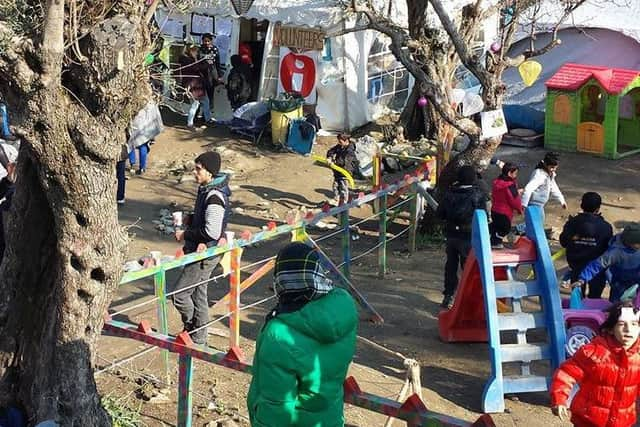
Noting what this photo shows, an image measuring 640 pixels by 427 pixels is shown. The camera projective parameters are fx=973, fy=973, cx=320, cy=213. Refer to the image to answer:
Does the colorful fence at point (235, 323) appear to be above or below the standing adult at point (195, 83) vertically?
below

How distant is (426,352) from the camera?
8266 mm

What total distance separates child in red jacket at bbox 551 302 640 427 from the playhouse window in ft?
36.0

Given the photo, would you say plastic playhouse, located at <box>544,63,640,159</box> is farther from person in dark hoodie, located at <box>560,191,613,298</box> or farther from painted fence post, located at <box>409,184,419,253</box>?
person in dark hoodie, located at <box>560,191,613,298</box>

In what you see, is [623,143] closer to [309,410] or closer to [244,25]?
[244,25]

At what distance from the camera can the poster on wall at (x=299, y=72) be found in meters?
16.8

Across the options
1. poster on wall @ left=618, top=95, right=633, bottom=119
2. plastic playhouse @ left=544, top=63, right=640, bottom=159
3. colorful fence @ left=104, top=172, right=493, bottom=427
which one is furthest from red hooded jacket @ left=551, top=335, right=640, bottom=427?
poster on wall @ left=618, top=95, right=633, bottom=119

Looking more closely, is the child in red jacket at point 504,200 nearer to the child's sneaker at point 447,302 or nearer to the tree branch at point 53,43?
the child's sneaker at point 447,302

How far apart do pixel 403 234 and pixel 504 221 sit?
1.79 meters

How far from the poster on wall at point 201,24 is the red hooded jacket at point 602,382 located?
1442 centimetres

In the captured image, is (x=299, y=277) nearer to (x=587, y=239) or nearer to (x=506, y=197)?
(x=587, y=239)

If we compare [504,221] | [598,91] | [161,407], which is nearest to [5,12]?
[161,407]

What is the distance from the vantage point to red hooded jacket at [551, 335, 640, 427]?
16.3 feet

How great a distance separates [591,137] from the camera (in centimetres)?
1539

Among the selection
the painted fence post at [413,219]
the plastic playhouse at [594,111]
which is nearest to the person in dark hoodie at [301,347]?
the painted fence post at [413,219]
